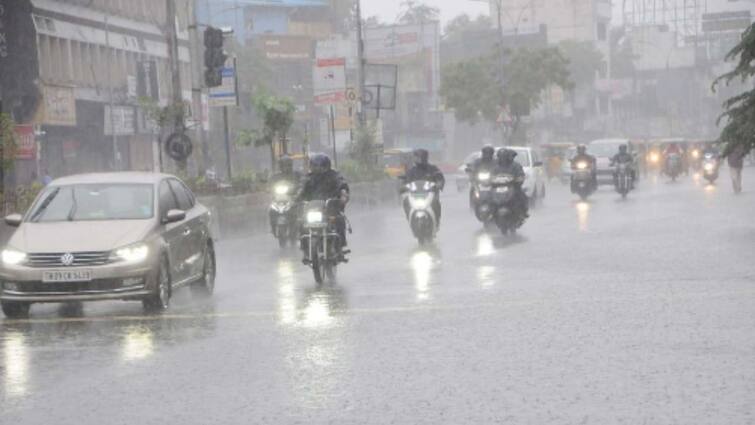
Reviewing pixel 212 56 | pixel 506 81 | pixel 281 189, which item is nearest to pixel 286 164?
Result: pixel 281 189

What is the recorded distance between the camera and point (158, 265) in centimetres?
1478

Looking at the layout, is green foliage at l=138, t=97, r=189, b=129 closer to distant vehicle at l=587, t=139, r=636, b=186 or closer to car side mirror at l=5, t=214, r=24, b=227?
car side mirror at l=5, t=214, r=24, b=227

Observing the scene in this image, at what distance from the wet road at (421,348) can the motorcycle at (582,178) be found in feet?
69.5

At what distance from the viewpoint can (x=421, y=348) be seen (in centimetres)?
1137

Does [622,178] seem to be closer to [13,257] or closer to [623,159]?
[623,159]

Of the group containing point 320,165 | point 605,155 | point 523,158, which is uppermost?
point 320,165

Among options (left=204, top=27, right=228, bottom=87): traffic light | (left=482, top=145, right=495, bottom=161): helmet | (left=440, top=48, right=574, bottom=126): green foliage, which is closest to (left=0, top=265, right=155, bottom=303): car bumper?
(left=482, top=145, right=495, bottom=161): helmet

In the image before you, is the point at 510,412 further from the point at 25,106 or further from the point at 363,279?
the point at 25,106

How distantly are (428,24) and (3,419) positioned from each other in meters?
105

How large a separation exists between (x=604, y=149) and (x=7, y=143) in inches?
1207

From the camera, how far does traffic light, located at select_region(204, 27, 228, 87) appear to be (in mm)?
30266

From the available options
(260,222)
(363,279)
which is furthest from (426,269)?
(260,222)

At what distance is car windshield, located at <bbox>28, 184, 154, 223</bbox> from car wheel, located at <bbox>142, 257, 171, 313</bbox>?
621mm

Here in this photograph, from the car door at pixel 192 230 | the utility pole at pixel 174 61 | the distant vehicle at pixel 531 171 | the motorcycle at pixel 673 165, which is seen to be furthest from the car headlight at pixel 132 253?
the motorcycle at pixel 673 165
